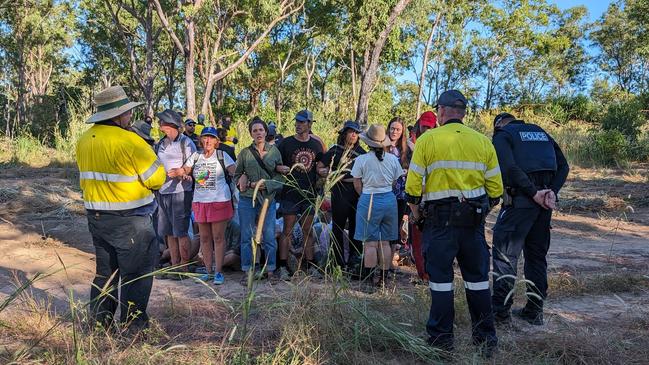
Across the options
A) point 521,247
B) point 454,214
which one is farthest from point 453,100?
point 521,247

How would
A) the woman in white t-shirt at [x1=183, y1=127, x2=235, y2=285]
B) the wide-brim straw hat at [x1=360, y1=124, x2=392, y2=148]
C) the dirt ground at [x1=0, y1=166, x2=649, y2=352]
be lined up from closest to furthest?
the dirt ground at [x1=0, y1=166, x2=649, y2=352], the wide-brim straw hat at [x1=360, y1=124, x2=392, y2=148], the woman in white t-shirt at [x1=183, y1=127, x2=235, y2=285]

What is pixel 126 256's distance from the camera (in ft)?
12.1

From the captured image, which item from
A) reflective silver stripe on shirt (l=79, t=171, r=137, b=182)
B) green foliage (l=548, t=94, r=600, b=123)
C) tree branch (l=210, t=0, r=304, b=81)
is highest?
tree branch (l=210, t=0, r=304, b=81)

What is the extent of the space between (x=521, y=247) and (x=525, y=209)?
0.34 metres

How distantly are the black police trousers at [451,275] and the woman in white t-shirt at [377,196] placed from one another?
1630mm

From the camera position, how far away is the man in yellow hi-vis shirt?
3.57 metres

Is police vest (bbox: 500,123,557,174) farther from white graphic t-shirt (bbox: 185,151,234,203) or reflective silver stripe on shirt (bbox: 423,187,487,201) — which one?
white graphic t-shirt (bbox: 185,151,234,203)

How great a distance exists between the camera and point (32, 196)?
394 inches

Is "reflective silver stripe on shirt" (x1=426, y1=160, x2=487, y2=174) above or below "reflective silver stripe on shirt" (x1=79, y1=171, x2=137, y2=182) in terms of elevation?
above

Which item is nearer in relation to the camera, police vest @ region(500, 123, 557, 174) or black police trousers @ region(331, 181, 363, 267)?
police vest @ region(500, 123, 557, 174)

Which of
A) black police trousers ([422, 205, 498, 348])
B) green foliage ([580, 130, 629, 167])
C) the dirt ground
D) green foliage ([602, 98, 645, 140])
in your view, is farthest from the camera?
green foliage ([602, 98, 645, 140])

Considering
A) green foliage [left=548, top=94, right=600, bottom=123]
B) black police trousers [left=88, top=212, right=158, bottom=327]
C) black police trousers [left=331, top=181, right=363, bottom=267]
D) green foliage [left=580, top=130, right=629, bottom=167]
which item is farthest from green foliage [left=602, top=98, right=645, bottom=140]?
black police trousers [left=88, top=212, right=158, bottom=327]

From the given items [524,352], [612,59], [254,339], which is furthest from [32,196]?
[612,59]

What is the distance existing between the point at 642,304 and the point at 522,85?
42.9 m
